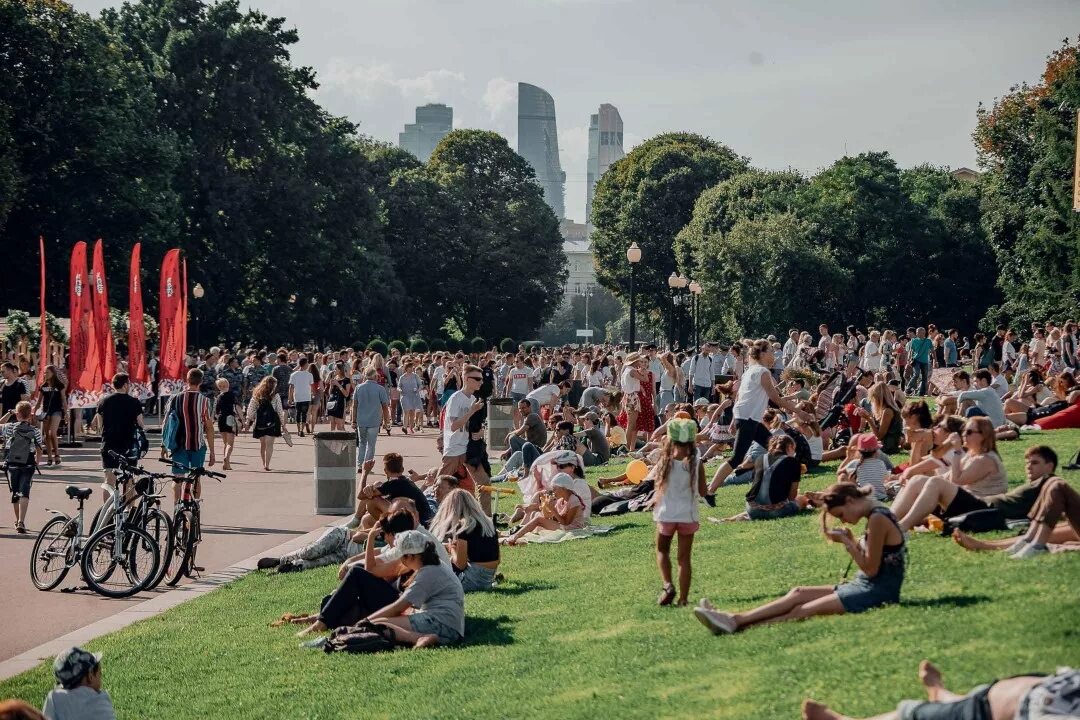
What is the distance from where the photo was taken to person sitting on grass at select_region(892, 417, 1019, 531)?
11930 mm

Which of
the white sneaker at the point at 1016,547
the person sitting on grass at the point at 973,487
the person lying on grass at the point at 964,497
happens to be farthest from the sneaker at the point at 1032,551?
the person lying on grass at the point at 964,497

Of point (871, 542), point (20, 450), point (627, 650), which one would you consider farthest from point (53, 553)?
point (871, 542)

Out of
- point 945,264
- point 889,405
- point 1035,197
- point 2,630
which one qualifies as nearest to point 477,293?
point 945,264

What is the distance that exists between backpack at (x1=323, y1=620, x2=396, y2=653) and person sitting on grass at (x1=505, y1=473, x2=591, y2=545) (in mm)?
5225

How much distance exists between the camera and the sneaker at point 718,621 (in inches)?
377

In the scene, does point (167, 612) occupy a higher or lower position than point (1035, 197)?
lower

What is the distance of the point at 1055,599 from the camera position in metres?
8.81

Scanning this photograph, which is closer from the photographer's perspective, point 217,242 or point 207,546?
point 207,546

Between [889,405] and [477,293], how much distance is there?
66273 millimetres

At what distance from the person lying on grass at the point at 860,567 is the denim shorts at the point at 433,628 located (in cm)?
221

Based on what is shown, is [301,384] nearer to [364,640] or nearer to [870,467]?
[870,467]

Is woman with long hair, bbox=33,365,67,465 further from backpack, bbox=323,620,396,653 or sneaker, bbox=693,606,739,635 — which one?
sneaker, bbox=693,606,739,635

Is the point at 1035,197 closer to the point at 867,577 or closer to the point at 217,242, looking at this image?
the point at 217,242

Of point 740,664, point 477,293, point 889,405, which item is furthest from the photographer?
point 477,293
